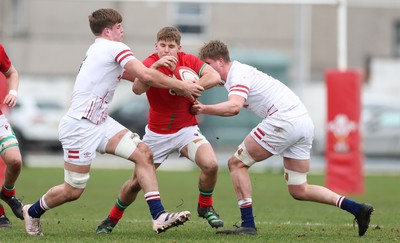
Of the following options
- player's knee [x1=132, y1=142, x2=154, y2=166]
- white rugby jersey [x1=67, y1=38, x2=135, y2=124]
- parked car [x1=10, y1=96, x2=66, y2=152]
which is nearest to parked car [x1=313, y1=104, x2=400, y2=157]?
parked car [x1=10, y1=96, x2=66, y2=152]

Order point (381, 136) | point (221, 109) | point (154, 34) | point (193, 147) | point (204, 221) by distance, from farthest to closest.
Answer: point (154, 34), point (381, 136), point (204, 221), point (193, 147), point (221, 109)

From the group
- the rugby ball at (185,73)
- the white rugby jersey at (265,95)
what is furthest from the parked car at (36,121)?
the white rugby jersey at (265,95)

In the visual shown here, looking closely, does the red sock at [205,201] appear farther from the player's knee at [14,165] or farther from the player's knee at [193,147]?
the player's knee at [14,165]

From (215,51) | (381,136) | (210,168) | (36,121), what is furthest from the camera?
(36,121)

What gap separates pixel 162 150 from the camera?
9422 mm

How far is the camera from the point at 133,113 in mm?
27391

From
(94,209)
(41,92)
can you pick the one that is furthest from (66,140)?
(41,92)

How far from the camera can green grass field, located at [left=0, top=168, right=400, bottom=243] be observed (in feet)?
28.5

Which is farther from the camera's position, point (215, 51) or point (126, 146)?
point (215, 51)

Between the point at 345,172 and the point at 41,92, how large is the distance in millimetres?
16064

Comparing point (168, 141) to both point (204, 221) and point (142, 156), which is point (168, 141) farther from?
point (204, 221)

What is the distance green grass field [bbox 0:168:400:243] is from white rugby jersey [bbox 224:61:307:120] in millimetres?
1190

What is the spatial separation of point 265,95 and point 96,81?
1650 millimetres

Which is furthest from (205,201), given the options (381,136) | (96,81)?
(381,136)
